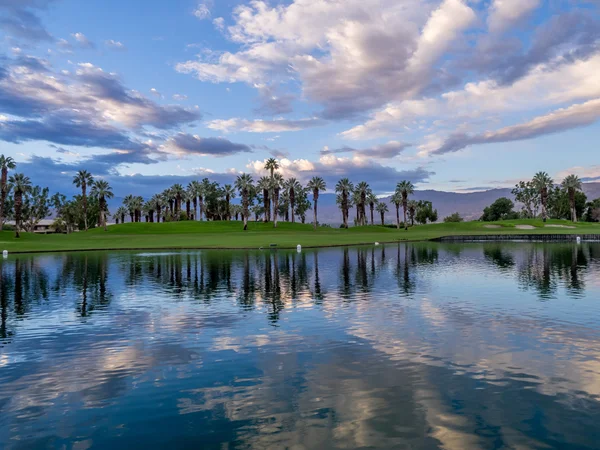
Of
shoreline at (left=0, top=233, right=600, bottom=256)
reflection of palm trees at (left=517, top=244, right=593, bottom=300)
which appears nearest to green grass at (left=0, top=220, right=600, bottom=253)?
shoreline at (left=0, top=233, right=600, bottom=256)

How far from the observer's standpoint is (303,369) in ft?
53.0

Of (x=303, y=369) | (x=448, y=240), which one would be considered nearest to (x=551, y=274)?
(x=303, y=369)

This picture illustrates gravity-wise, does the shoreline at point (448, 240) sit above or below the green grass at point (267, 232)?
below

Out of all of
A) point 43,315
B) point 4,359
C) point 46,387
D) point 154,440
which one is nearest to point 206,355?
point 46,387

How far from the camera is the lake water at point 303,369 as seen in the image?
37.7ft

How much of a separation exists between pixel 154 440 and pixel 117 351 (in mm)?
8637

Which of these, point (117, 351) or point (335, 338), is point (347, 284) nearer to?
point (335, 338)

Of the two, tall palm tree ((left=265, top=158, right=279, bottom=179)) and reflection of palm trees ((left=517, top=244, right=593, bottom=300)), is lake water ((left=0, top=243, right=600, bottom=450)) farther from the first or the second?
tall palm tree ((left=265, top=158, right=279, bottom=179))

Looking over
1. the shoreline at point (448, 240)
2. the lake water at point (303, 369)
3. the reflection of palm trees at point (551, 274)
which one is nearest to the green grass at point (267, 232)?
the shoreline at point (448, 240)

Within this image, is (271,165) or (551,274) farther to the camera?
(271,165)

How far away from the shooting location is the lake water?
37.7 feet

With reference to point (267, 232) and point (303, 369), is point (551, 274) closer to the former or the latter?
point (303, 369)

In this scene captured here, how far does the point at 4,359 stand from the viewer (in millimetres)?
17891

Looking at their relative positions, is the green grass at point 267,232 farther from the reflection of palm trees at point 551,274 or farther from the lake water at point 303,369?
the lake water at point 303,369
